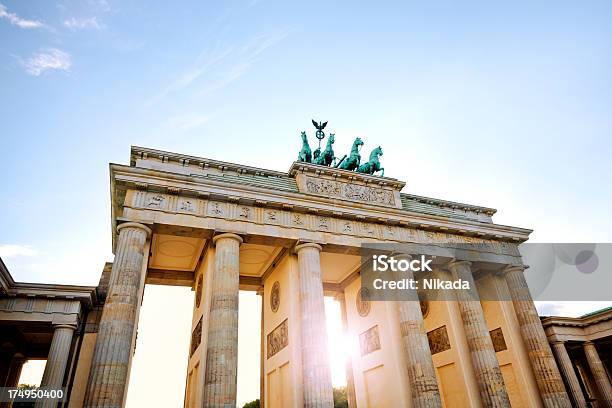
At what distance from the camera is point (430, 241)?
18.7 metres

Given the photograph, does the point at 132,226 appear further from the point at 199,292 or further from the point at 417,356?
the point at 417,356

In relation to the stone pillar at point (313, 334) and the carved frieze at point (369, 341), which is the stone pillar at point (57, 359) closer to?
the stone pillar at point (313, 334)

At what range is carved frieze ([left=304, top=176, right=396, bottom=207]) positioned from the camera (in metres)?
18.0

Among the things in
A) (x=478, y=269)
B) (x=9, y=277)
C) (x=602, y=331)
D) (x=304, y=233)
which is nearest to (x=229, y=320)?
(x=304, y=233)

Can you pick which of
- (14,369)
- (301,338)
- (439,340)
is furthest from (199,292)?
(14,369)

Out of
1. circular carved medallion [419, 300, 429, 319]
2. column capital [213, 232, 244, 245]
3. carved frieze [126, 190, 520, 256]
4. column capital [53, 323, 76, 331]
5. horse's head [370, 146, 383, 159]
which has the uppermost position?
horse's head [370, 146, 383, 159]

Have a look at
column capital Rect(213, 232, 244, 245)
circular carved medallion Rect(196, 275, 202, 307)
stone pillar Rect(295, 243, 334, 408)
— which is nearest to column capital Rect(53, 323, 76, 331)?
circular carved medallion Rect(196, 275, 202, 307)

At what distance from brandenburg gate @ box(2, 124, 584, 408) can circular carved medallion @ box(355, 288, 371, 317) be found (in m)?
0.15

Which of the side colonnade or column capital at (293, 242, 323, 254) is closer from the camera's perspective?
the side colonnade

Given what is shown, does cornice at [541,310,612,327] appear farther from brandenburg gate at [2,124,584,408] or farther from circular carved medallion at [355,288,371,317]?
circular carved medallion at [355,288,371,317]

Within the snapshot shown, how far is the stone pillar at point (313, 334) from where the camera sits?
1301 centimetres

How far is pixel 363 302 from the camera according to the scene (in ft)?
63.5

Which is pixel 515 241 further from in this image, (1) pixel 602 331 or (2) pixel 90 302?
(2) pixel 90 302

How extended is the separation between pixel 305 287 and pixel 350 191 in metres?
5.80
